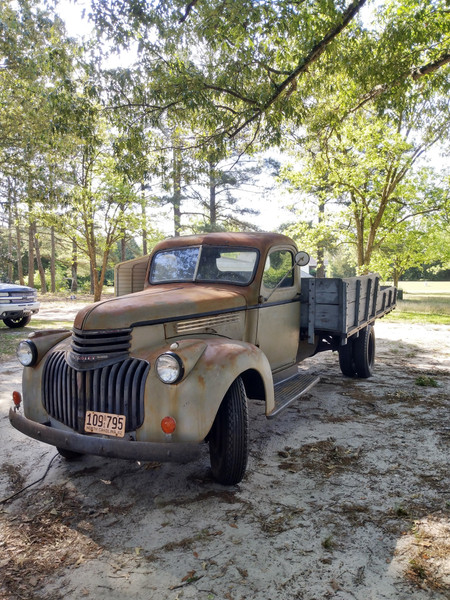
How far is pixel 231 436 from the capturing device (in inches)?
120

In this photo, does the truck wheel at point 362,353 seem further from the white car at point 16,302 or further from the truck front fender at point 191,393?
the white car at point 16,302

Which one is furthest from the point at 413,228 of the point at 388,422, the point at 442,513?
the point at 442,513

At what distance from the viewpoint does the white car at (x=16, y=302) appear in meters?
11.2

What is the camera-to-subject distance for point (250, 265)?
175 inches

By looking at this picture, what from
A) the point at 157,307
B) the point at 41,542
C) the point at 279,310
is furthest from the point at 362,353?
the point at 41,542

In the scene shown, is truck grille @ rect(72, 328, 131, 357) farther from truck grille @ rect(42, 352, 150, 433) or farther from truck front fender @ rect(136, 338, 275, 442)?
truck front fender @ rect(136, 338, 275, 442)

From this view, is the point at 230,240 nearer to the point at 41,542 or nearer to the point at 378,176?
the point at 41,542

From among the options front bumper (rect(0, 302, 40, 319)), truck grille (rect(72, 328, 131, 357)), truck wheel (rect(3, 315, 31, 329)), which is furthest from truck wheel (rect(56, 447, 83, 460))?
truck wheel (rect(3, 315, 31, 329))

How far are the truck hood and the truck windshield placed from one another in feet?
0.88

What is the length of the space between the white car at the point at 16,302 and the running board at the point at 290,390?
886 centimetres

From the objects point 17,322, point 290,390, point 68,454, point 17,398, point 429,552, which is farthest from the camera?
point 17,322

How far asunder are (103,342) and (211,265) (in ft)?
5.52

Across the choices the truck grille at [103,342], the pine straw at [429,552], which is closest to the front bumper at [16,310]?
the truck grille at [103,342]

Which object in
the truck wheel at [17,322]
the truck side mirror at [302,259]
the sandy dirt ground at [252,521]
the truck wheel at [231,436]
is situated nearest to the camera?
the sandy dirt ground at [252,521]
